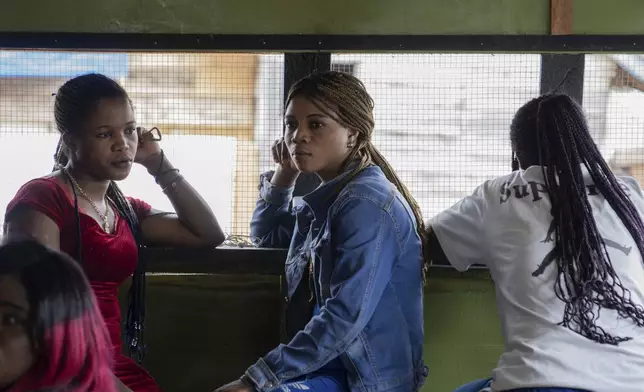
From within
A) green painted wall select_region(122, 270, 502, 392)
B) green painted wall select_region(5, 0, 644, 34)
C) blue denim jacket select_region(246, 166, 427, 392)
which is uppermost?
green painted wall select_region(5, 0, 644, 34)

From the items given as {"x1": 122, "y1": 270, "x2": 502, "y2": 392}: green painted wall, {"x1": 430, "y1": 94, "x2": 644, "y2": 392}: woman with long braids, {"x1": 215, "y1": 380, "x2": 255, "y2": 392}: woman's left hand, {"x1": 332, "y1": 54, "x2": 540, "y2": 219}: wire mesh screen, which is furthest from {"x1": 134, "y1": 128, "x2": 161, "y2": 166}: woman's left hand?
{"x1": 430, "y1": 94, "x2": 644, "y2": 392}: woman with long braids

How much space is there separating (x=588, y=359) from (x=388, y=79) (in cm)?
129

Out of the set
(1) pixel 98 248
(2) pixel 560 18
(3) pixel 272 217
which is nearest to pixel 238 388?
(1) pixel 98 248

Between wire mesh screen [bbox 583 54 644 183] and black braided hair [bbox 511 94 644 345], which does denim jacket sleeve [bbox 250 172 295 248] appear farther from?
wire mesh screen [bbox 583 54 644 183]

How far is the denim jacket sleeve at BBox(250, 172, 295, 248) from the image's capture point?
255 centimetres

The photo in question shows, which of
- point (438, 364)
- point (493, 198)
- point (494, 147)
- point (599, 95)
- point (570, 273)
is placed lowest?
point (438, 364)

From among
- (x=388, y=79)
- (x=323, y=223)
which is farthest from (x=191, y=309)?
(x=388, y=79)

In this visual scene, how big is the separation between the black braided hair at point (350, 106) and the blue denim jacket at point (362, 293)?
108 millimetres

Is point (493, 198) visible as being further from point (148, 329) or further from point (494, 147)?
point (148, 329)

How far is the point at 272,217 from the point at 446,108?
0.76 meters

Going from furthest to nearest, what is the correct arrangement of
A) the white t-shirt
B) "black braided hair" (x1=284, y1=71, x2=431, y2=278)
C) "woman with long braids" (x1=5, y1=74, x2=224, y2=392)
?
"black braided hair" (x1=284, y1=71, x2=431, y2=278) < "woman with long braids" (x1=5, y1=74, x2=224, y2=392) < the white t-shirt

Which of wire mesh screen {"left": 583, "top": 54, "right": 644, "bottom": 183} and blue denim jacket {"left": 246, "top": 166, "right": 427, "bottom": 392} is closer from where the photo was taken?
blue denim jacket {"left": 246, "top": 166, "right": 427, "bottom": 392}

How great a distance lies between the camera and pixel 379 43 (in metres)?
2.60

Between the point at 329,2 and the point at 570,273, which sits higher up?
the point at 329,2
